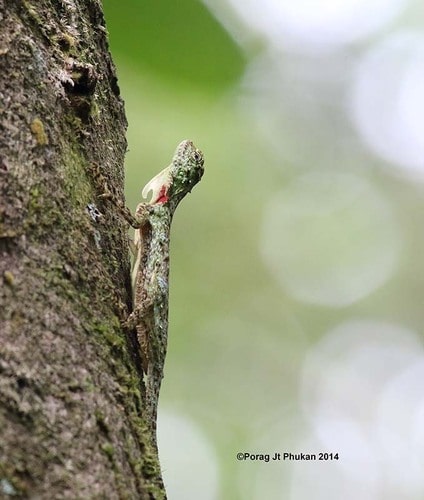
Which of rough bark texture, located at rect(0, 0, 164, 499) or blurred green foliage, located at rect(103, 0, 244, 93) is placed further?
blurred green foliage, located at rect(103, 0, 244, 93)

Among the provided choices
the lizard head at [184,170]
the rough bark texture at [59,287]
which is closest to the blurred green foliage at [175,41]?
the lizard head at [184,170]

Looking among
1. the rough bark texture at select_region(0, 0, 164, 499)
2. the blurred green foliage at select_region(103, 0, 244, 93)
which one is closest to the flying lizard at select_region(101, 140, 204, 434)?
the rough bark texture at select_region(0, 0, 164, 499)

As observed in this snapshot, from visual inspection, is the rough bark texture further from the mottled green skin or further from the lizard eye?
the lizard eye

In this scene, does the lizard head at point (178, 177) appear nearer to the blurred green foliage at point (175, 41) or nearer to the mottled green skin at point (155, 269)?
the mottled green skin at point (155, 269)

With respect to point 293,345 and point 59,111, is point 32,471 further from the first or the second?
point 293,345

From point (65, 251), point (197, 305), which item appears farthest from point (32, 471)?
point (197, 305)

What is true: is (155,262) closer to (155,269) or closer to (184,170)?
(155,269)

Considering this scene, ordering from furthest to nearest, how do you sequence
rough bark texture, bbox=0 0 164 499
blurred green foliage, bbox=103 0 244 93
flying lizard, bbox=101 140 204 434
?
1. blurred green foliage, bbox=103 0 244 93
2. flying lizard, bbox=101 140 204 434
3. rough bark texture, bbox=0 0 164 499

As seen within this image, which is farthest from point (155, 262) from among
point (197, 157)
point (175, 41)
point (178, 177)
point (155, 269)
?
point (175, 41)
